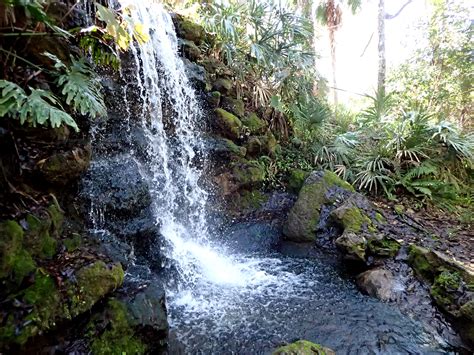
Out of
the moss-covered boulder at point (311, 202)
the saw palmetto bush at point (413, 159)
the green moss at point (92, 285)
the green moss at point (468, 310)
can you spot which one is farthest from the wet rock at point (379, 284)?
the green moss at point (92, 285)

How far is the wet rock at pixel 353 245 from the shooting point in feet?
13.6

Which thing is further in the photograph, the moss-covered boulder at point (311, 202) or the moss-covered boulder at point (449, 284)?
the moss-covered boulder at point (311, 202)

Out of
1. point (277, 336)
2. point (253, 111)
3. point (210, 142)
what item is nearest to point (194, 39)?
point (253, 111)

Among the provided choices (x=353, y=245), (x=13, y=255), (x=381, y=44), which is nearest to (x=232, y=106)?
(x=353, y=245)

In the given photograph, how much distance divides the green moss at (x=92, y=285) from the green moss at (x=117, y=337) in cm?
14


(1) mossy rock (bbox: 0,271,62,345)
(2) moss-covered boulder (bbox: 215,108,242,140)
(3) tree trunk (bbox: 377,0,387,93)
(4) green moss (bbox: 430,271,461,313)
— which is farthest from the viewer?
(3) tree trunk (bbox: 377,0,387,93)

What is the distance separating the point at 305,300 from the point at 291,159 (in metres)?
3.82

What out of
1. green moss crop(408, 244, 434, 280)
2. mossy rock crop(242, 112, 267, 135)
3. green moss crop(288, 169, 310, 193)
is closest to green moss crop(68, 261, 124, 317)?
green moss crop(408, 244, 434, 280)

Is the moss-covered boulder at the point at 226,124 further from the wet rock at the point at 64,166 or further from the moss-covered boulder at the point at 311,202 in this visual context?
the wet rock at the point at 64,166

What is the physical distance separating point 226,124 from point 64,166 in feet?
11.5

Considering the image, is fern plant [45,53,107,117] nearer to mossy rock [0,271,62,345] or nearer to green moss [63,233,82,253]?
green moss [63,233,82,253]

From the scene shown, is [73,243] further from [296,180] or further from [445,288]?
[296,180]

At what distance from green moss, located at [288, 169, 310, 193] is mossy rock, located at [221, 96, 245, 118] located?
5.68 feet

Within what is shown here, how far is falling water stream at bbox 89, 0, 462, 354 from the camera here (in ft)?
9.84
